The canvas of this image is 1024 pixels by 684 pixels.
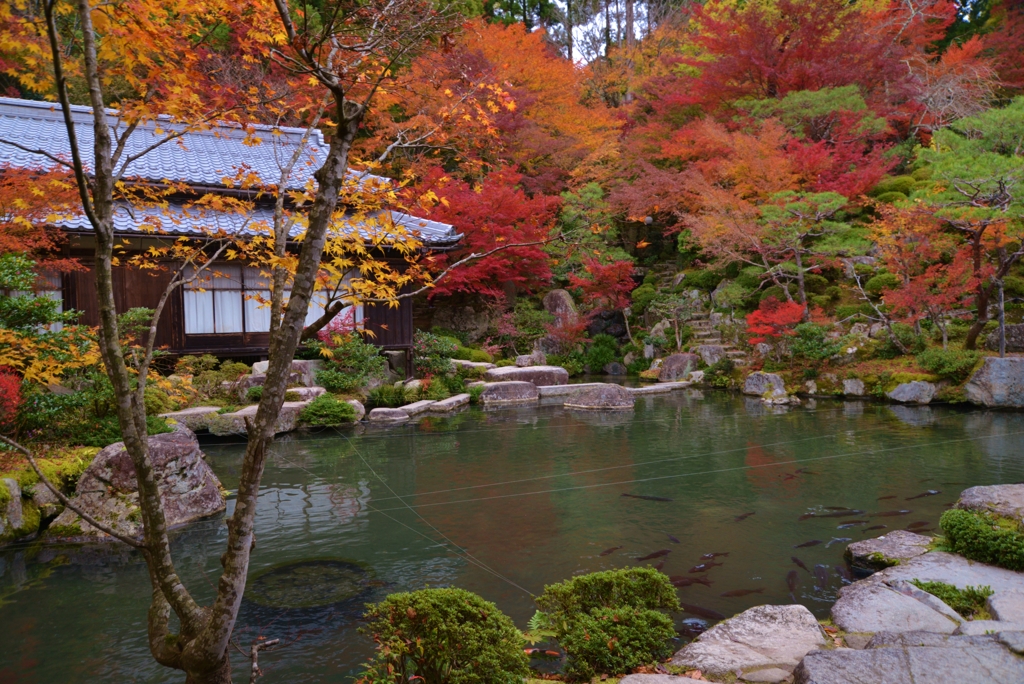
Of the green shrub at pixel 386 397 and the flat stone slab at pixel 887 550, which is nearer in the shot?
the flat stone slab at pixel 887 550

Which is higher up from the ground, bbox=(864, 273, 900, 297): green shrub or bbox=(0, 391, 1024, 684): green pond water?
bbox=(864, 273, 900, 297): green shrub

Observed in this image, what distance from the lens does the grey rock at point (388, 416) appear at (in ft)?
40.7

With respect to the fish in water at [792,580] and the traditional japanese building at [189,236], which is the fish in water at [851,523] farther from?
the traditional japanese building at [189,236]

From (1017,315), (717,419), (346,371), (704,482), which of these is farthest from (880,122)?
(346,371)

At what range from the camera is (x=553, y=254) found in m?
20.4

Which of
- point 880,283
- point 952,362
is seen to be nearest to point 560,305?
point 880,283

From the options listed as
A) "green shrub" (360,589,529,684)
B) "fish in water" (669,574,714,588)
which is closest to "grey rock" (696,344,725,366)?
"fish in water" (669,574,714,588)

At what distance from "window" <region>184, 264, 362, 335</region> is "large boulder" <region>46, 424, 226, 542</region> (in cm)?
630

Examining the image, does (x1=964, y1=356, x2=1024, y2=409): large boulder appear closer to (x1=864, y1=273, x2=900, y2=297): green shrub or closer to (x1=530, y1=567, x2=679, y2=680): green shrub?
(x1=864, y1=273, x2=900, y2=297): green shrub

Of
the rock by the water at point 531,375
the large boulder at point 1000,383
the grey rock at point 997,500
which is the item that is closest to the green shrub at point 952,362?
the large boulder at point 1000,383

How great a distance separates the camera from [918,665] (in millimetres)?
2953

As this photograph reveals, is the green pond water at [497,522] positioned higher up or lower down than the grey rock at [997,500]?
lower down

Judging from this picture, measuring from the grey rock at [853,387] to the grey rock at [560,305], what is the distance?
8174mm

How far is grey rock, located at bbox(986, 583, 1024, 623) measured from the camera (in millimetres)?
3906
